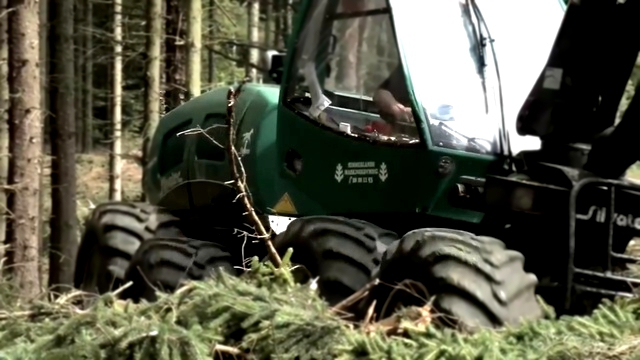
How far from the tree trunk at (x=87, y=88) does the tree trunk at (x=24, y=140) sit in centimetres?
942

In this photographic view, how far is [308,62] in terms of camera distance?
720 centimetres

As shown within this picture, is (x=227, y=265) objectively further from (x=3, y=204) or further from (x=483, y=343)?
(x=3, y=204)

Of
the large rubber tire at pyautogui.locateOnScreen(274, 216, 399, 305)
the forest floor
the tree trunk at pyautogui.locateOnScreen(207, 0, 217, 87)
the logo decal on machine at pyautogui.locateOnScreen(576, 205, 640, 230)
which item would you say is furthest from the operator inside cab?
the tree trunk at pyautogui.locateOnScreen(207, 0, 217, 87)

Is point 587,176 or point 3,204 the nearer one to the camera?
point 587,176

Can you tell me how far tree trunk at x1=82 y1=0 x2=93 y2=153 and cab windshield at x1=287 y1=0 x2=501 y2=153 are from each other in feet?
46.5

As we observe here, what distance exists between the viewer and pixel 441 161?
6.16m

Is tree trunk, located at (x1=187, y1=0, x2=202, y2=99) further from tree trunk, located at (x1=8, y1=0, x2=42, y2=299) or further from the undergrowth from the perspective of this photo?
the undergrowth

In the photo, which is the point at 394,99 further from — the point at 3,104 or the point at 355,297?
the point at 3,104

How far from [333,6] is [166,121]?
9.36 ft

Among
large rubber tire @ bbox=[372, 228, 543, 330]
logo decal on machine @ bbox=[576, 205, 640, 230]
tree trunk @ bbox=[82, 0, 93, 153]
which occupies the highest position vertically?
logo decal on machine @ bbox=[576, 205, 640, 230]

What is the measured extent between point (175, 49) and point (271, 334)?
8.60 meters

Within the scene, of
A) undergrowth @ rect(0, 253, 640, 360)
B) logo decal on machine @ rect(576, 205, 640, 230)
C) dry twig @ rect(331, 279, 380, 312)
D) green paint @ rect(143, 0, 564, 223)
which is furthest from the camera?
green paint @ rect(143, 0, 564, 223)

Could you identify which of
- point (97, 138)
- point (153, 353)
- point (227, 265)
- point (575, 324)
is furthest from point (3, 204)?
point (97, 138)

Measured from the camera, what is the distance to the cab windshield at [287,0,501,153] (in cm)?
623
